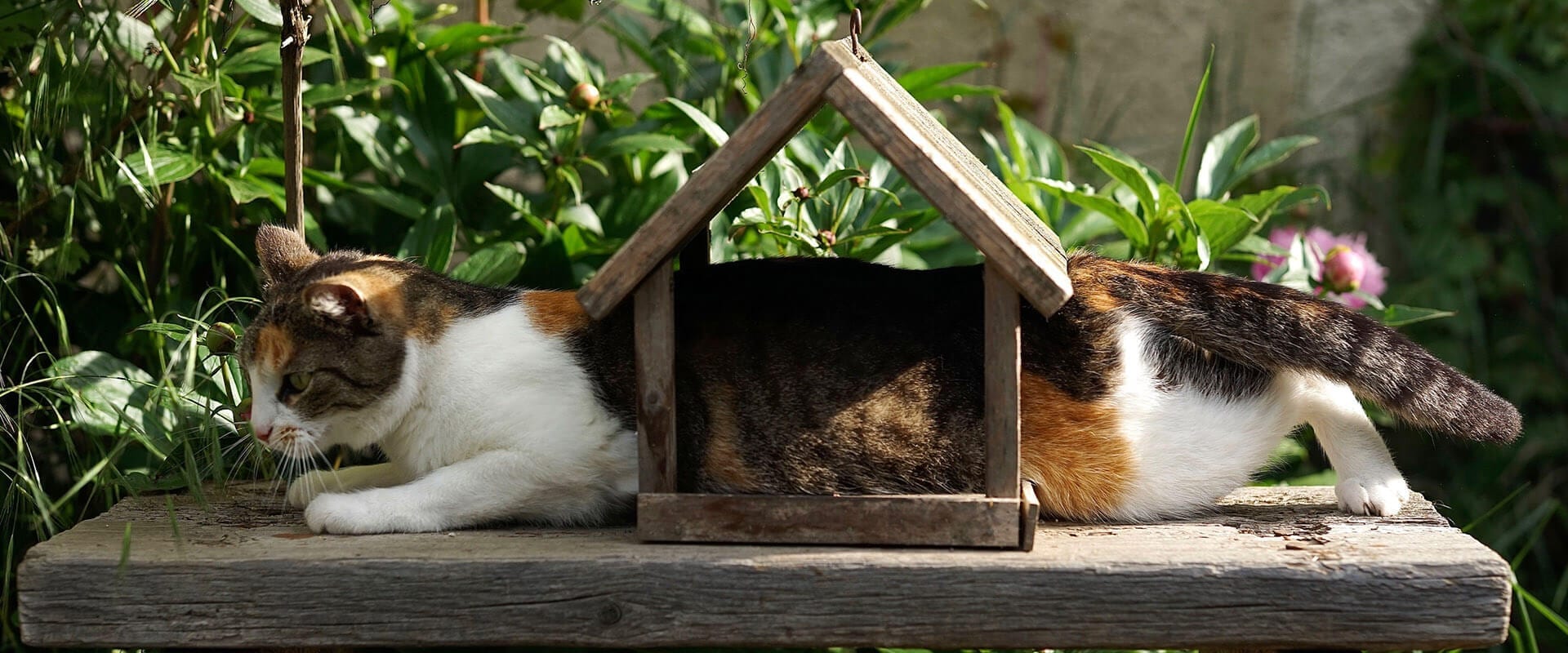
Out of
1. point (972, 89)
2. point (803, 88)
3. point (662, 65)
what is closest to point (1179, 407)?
point (803, 88)

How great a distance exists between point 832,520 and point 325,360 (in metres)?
0.65

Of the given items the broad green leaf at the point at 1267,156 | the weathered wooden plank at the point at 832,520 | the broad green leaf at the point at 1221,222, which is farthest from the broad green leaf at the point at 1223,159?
the weathered wooden plank at the point at 832,520

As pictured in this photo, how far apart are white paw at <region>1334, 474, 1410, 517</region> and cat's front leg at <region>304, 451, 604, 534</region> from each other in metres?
0.97

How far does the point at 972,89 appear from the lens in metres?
2.41

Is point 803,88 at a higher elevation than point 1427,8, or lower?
lower

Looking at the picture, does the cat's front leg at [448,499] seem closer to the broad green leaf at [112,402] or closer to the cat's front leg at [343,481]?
the cat's front leg at [343,481]

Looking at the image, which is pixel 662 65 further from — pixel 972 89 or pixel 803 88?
pixel 803 88

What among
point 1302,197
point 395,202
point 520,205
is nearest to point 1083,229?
point 1302,197

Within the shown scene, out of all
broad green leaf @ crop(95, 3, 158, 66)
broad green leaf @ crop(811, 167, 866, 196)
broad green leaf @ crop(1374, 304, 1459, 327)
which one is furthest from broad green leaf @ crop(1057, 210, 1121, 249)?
broad green leaf @ crop(95, 3, 158, 66)

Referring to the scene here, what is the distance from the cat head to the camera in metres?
1.57

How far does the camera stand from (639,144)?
2.19m

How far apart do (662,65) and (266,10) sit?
2.61 ft

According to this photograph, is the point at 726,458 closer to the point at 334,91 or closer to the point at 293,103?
the point at 293,103

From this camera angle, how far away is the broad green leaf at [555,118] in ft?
6.89
